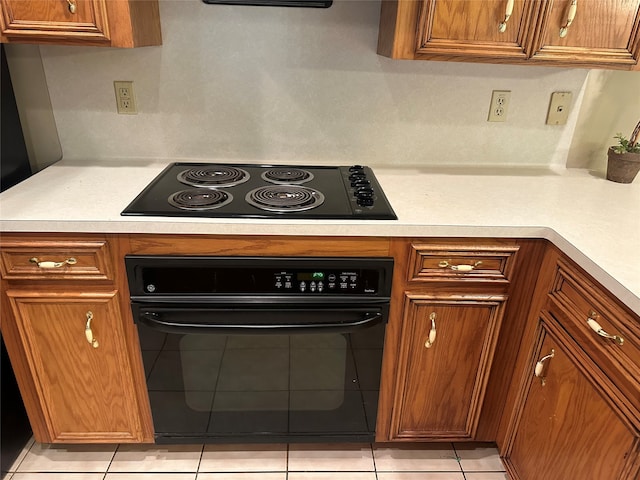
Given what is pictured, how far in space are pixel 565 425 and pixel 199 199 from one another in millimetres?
1135

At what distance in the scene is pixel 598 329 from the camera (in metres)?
1.05

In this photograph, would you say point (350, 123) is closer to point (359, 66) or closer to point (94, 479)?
point (359, 66)

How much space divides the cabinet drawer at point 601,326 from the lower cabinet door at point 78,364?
120 cm

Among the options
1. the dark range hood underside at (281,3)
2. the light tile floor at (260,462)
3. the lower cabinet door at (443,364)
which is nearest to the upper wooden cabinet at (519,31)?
the dark range hood underside at (281,3)

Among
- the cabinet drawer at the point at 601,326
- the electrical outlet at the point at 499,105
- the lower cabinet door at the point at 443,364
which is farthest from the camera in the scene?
the electrical outlet at the point at 499,105

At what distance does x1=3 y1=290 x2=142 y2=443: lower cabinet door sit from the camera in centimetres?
134

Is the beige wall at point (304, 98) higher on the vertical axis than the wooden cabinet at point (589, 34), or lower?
lower

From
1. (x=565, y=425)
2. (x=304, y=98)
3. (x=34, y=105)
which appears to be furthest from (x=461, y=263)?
(x=34, y=105)

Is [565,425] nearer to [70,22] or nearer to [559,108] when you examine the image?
[559,108]

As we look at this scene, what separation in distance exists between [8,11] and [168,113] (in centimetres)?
A: 54

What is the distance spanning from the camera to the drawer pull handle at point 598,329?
100 centimetres

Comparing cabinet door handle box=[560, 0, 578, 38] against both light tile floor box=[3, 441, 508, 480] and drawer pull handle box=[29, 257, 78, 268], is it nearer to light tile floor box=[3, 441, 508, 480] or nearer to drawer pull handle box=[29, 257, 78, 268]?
light tile floor box=[3, 441, 508, 480]

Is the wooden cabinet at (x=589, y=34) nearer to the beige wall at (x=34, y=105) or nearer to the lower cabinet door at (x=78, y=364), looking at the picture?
the lower cabinet door at (x=78, y=364)

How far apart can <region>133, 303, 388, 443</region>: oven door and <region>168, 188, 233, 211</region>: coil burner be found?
0.28m
